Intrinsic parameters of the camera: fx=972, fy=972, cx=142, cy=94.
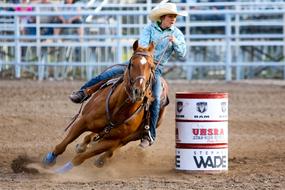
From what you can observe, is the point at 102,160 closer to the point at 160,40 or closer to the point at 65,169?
the point at 65,169

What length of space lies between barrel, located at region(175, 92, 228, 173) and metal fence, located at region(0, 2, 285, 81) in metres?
9.48

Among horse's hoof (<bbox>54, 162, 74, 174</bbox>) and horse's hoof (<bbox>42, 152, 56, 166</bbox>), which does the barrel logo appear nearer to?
horse's hoof (<bbox>54, 162, 74, 174</bbox>)

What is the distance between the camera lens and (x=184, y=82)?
19.4 m

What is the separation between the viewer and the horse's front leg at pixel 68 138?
9766 millimetres

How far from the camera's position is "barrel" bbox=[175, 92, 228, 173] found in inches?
383

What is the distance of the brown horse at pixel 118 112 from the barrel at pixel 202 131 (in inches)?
16.4

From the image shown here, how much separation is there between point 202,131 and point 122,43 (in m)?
10.7

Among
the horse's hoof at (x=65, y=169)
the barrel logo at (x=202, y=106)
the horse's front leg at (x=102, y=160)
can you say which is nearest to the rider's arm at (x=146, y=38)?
the barrel logo at (x=202, y=106)

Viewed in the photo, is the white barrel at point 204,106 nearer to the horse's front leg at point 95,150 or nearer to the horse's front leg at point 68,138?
the horse's front leg at point 95,150

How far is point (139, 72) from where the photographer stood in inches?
352

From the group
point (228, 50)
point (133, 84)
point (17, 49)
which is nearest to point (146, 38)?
point (133, 84)

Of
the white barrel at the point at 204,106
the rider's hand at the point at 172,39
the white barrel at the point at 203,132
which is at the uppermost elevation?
the rider's hand at the point at 172,39

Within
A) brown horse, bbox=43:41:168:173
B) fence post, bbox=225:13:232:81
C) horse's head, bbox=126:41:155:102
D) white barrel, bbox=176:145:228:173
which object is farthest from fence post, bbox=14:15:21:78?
horse's head, bbox=126:41:155:102

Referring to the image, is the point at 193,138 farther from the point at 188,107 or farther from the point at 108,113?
the point at 108,113
